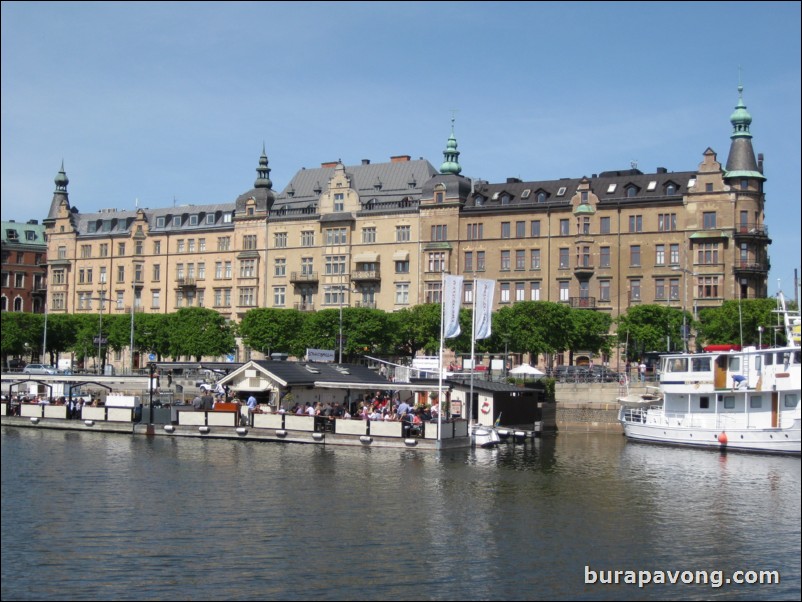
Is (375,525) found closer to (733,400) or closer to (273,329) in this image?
(733,400)

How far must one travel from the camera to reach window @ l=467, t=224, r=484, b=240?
12446 cm

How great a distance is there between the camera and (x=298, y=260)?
5340 inches

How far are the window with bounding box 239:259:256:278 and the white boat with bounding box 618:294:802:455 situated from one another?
7247cm

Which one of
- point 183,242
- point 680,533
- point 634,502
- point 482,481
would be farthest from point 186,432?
point 183,242

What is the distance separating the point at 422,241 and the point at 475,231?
6.46 metres

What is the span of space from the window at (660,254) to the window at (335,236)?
37.5 m

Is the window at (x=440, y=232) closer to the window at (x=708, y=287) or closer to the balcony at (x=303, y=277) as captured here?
the balcony at (x=303, y=277)

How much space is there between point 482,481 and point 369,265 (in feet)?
267

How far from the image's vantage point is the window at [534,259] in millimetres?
120863

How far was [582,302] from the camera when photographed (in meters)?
116

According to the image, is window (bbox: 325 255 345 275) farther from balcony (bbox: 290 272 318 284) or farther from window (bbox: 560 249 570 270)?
window (bbox: 560 249 570 270)

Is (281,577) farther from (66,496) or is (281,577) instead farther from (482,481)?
(482,481)

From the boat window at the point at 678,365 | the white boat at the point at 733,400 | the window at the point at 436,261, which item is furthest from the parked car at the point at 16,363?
the boat window at the point at 678,365

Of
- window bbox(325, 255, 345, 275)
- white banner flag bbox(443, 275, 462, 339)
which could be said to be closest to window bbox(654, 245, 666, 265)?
window bbox(325, 255, 345, 275)
